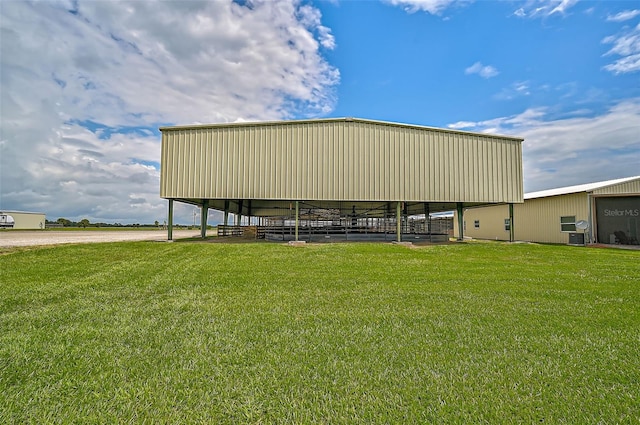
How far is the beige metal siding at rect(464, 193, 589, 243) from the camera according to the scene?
1981 cm

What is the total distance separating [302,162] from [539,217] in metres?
17.5

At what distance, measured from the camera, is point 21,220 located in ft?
178

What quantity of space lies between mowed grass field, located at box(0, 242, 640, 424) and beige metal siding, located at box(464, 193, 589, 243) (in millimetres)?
15210

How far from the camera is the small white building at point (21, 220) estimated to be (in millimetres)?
50844

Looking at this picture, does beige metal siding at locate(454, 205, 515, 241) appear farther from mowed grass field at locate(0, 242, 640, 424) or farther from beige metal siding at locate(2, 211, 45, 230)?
beige metal siding at locate(2, 211, 45, 230)

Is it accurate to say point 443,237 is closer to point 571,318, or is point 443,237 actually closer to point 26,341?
point 571,318

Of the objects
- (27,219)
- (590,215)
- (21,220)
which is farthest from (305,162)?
(27,219)

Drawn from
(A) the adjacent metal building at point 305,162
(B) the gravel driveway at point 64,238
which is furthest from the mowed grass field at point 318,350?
(B) the gravel driveway at point 64,238

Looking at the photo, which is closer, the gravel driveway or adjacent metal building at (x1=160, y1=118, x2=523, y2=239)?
the gravel driveway

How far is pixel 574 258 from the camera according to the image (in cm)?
1232

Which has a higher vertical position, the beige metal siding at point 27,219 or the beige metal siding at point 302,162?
the beige metal siding at point 302,162

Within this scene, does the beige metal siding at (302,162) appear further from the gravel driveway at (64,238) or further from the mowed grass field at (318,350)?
the mowed grass field at (318,350)

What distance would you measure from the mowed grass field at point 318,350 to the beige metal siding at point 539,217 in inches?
599

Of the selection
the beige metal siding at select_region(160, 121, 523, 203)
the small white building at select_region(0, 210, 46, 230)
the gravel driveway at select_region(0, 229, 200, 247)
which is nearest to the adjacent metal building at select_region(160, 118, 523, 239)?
the beige metal siding at select_region(160, 121, 523, 203)
